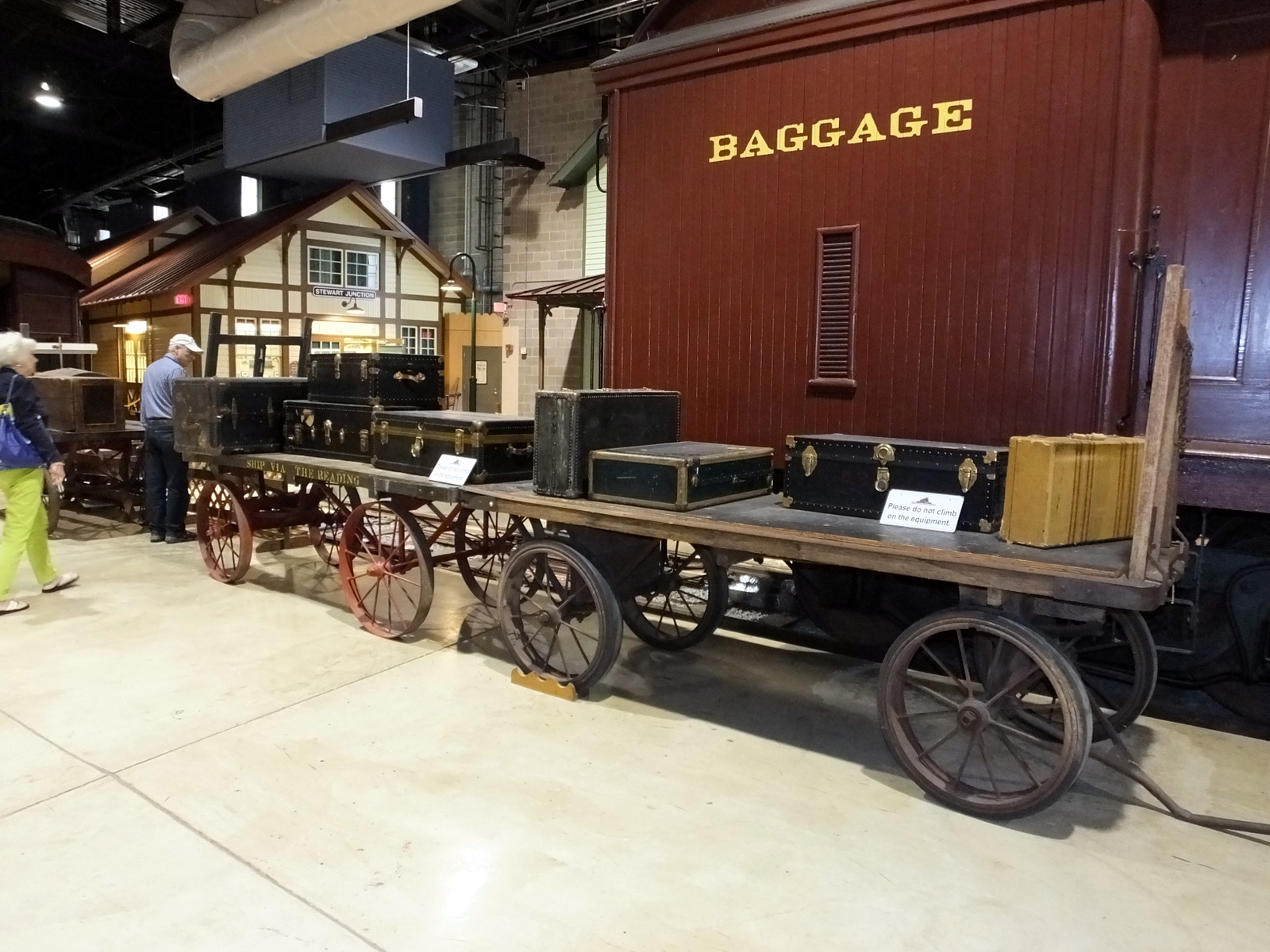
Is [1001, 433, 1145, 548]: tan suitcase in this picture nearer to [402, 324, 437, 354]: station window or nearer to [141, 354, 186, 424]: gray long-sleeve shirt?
[141, 354, 186, 424]: gray long-sleeve shirt

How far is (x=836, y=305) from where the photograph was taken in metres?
4.86

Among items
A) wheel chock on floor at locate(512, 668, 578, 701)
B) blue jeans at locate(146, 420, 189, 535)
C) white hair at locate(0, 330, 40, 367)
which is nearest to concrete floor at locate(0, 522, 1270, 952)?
wheel chock on floor at locate(512, 668, 578, 701)

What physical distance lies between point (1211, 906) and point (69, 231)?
27.3 meters

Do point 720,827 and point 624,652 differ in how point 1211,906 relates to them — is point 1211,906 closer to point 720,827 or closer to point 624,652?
point 720,827

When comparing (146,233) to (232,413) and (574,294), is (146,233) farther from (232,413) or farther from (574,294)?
(232,413)

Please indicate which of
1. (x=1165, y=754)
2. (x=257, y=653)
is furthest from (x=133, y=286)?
(x=1165, y=754)

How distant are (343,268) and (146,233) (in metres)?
4.51

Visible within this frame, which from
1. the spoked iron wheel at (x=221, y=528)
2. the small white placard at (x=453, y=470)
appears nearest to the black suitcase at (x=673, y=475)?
the small white placard at (x=453, y=470)

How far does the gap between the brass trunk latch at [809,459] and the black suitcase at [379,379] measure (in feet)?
9.74

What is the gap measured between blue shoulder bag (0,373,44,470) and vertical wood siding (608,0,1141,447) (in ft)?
13.3

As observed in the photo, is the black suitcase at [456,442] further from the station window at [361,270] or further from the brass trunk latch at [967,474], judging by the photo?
the station window at [361,270]

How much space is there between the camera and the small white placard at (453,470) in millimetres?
4785

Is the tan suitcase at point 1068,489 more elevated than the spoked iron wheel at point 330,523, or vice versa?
the tan suitcase at point 1068,489

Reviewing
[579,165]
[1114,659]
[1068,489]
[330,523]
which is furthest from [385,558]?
[579,165]
